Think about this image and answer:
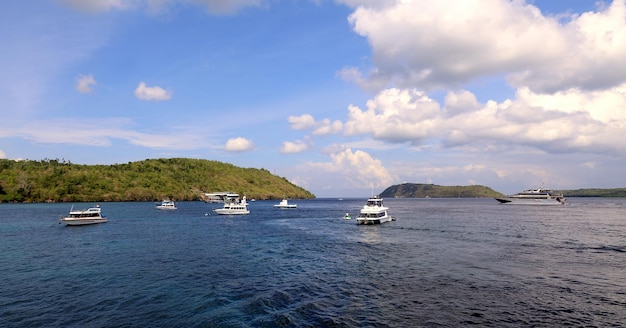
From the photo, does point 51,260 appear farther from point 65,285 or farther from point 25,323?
point 25,323

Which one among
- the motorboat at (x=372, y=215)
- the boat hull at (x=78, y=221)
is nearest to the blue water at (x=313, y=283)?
the motorboat at (x=372, y=215)

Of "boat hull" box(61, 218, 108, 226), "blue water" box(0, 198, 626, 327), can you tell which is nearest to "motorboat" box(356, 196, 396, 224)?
"blue water" box(0, 198, 626, 327)

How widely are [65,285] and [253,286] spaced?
2029 cm

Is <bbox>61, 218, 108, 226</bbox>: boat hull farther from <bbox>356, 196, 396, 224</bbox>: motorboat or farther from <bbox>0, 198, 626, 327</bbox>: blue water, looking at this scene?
<bbox>356, 196, 396, 224</bbox>: motorboat

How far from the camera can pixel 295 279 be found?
4009 cm

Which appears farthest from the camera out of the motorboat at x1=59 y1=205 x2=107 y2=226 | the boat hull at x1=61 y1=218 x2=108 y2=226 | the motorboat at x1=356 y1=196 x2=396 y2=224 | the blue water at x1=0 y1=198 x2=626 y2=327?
the motorboat at x1=356 y1=196 x2=396 y2=224

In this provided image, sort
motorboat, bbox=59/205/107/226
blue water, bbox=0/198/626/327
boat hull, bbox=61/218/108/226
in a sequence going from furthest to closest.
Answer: motorboat, bbox=59/205/107/226
boat hull, bbox=61/218/108/226
blue water, bbox=0/198/626/327

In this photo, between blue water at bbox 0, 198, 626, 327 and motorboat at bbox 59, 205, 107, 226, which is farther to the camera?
motorboat at bbox 59, 205, 107, 226

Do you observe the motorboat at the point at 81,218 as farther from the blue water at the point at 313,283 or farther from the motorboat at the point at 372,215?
the motorboat at the point at 372,215

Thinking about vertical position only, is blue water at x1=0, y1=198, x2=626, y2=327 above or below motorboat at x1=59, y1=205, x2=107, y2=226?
below

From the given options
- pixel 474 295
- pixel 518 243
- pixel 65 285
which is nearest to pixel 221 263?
pixel 65 285

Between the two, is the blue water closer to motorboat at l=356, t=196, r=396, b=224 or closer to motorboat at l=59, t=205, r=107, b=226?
motorboat at l=356, t=196, r=396, b=224

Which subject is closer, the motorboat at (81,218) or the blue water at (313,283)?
the blue water at (313,283)

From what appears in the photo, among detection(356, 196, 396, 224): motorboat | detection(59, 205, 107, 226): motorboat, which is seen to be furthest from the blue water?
detection(59, 205, 107, 226): motorboat
